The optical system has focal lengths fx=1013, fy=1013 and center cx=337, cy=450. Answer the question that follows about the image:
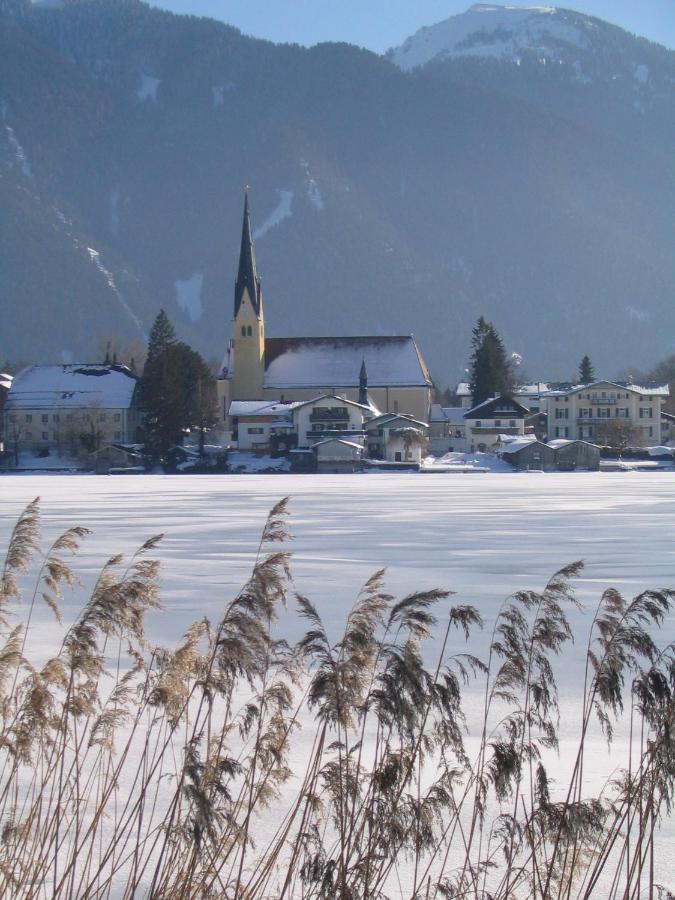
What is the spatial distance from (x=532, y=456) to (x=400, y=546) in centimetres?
6771

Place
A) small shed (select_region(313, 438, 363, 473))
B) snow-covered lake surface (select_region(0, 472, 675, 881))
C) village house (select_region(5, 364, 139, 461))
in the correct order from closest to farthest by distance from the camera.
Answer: snow-covered lake surface (select_region(0, 472, 675, 881)), small shed (select_region(313, 438, 363, 473)), village house (select_region(5, 364, 139, 461))

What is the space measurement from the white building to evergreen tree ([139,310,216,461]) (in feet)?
116

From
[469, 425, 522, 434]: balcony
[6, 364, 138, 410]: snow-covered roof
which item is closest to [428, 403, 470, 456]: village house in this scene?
[469, 425, 522, 434]: balcony

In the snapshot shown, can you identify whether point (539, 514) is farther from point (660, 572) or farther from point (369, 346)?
point (369, 346)

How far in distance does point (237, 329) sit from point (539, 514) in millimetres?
91756

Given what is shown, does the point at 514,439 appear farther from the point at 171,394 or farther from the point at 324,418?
the point at 171,394

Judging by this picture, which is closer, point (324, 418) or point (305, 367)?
point (324, 418)

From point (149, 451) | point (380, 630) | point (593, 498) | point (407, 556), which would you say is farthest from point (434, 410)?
point (380, 630)

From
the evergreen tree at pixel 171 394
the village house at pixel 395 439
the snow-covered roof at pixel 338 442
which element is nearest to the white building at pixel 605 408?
the village house at pixel 395 439

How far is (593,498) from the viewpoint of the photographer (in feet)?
122

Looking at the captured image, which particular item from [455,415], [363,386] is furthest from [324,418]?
[455,415]

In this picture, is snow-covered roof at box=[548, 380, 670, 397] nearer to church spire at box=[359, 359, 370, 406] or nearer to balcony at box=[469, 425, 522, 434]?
balcony at box=[469, 425, 522, 434]

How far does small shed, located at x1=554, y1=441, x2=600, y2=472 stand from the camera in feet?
276

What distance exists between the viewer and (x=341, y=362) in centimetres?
11812
